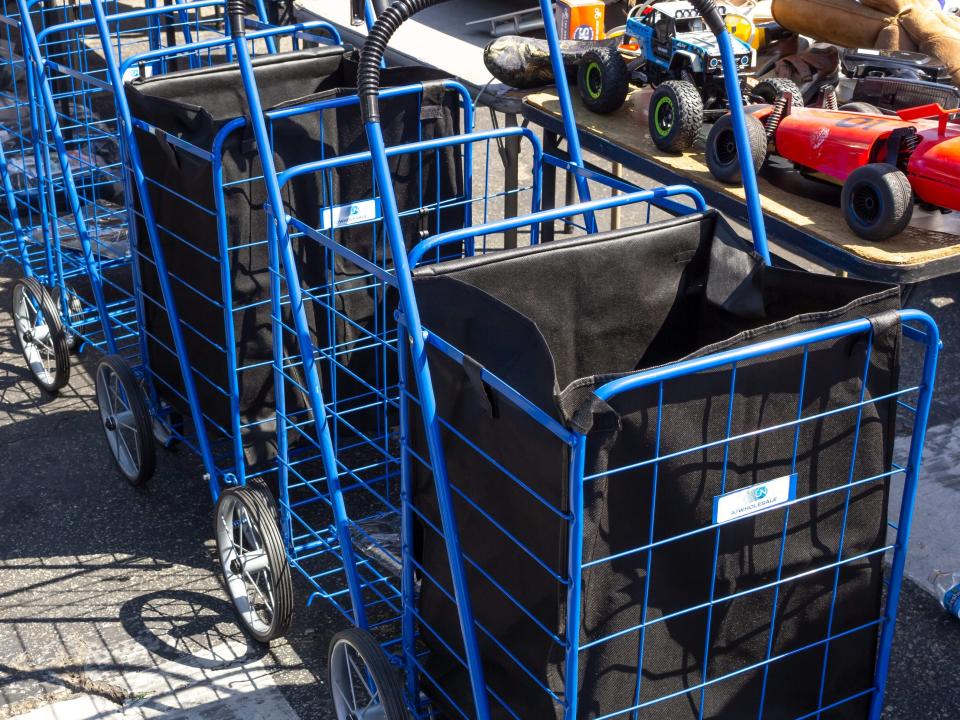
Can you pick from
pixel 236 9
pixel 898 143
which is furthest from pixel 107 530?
pixel 898 143

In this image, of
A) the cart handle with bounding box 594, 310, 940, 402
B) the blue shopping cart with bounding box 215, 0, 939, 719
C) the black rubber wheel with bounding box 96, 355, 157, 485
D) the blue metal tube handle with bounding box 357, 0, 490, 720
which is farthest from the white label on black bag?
the black rubber wheel with bounding box 96, 355, 157, 485

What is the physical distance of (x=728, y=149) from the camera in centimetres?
311

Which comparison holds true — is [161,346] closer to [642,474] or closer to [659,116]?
[659,116]

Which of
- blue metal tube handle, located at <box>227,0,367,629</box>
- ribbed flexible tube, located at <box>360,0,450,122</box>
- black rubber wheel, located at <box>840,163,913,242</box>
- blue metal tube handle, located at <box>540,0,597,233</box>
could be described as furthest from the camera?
black rubber wheel, located at <box>840,163,913,242</box>

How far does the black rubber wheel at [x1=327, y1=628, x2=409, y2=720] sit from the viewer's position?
205 centimetres

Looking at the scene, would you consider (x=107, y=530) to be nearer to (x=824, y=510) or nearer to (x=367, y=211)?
(x=367, y=211)

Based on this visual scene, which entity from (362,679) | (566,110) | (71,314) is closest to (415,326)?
(362,679)

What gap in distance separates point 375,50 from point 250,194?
37.2 inches

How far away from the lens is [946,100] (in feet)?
10.9

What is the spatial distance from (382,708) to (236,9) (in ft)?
4.53

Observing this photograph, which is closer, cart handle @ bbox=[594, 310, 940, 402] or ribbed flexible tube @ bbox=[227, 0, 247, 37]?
cart handle @ bbox=[594, 310, 940, 402]

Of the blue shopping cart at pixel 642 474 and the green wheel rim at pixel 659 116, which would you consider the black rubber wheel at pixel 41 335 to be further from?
the green wheel rim at pixel 659 116

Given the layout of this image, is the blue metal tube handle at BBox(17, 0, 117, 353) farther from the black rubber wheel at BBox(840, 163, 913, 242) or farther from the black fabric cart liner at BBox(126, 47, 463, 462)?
the black rubber wheel at BBox(840, 163, 913, 242)

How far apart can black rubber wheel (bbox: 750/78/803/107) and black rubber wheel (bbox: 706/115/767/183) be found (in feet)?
0.75
